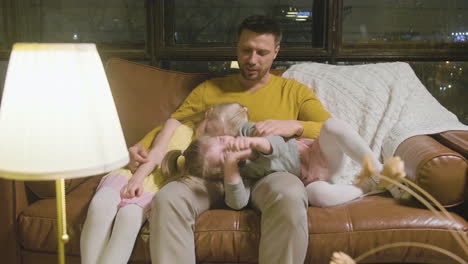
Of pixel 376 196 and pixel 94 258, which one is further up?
pixel 376 196

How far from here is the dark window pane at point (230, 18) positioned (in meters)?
2.80

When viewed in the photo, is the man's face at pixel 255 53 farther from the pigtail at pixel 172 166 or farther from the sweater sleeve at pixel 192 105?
the pigtail at pixel 172 166

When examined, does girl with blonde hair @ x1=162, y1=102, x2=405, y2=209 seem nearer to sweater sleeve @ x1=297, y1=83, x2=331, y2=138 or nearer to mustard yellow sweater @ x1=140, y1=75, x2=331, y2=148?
sweater sleeve @ x1=297, y1=83, x2=331, y2=138

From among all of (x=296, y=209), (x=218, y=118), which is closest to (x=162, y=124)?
(x=218, y=118)

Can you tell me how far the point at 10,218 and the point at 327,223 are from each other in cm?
115

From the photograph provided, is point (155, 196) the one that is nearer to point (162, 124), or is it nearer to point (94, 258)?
point (94, 258)

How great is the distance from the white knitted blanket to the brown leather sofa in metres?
0.17

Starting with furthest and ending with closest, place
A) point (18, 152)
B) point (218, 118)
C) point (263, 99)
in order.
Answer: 1. point (263, 99)
2. point (218, 118)
3. point (18, 152)

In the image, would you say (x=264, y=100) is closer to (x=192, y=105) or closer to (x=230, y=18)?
(x=192, y=105)

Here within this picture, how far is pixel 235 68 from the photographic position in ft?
9.22

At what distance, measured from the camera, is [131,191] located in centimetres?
172

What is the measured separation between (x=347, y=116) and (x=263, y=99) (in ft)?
1.31

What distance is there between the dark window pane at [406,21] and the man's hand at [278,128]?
113cm

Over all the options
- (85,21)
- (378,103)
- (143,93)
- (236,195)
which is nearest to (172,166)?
(236,195)
